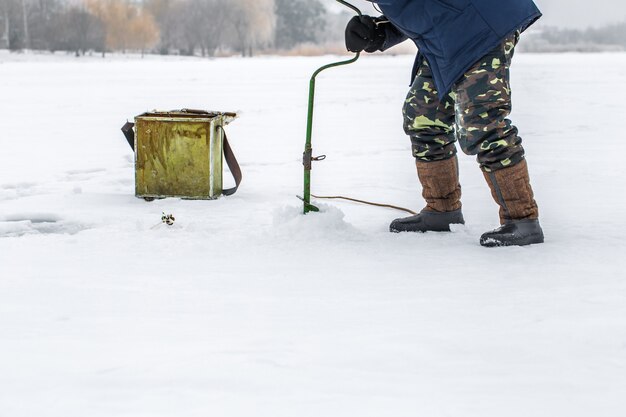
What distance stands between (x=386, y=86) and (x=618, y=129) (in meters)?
7.16

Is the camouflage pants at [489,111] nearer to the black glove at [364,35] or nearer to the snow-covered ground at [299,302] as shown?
the black glove at [364,35]

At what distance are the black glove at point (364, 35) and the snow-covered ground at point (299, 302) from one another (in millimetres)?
668

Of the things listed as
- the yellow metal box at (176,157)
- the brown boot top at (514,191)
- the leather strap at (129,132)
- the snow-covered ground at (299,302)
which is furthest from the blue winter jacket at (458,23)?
the leather strap at (129,132)

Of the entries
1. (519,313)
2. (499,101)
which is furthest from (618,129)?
(519,313)

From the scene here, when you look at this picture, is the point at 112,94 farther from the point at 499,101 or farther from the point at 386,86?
the point at 499,101

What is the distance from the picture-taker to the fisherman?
3.07 metres

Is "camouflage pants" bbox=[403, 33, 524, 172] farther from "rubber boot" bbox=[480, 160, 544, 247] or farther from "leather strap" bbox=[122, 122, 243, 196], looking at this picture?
"leather strap" bbox=[122, 122, 243, 196]

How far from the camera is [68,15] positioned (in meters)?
40.2

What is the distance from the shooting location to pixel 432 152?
349 centimetres

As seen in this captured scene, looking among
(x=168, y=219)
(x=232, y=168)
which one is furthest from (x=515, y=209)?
(x=232, y=168)

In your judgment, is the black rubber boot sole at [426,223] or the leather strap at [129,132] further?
the leather strap at [129,132]

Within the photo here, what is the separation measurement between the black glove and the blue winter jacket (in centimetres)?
28

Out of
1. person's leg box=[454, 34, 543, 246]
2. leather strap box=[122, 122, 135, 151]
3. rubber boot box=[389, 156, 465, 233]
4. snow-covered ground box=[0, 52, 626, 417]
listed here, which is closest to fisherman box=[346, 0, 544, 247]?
person's leg box=[454, 34, 543, 246]

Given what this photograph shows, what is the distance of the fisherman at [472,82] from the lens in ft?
10.1
